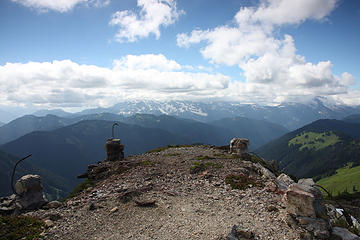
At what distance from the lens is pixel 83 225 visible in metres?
13.2

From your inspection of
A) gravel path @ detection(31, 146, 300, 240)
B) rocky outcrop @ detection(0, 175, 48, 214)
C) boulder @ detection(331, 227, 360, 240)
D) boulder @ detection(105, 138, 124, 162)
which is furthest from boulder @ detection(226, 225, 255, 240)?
boulder @ detection(105, 138, 124, 162)

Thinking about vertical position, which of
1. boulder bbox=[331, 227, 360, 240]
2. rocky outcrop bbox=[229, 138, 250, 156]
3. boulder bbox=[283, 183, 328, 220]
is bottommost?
rocky outcrop bbox=[229, 138, 250, 156]

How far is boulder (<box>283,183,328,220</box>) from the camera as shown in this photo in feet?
37.6

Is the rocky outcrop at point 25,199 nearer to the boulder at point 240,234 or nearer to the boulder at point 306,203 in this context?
the boulder at point 240,234

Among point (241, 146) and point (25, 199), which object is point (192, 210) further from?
point (241, 146)

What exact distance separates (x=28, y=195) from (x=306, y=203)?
2062 centimetres

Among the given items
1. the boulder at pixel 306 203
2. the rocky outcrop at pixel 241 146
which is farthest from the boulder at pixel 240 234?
the rocky outcrop at pixel 241 146

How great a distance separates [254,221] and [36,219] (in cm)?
1431

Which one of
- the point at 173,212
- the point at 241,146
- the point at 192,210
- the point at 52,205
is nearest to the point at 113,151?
the point at 52,205

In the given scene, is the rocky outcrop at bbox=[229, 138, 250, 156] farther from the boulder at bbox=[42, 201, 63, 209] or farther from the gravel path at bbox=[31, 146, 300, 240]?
the boulder at bbox=[42, 201, 63, 209]

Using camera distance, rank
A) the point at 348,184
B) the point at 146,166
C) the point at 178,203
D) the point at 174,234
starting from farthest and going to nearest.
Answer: the point at 348,184
the point at 146,166
the point at 178,203
the point at 174,234

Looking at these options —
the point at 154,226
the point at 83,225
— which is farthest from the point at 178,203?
the point at 83,225

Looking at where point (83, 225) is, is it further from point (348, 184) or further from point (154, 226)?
point (348, 184)

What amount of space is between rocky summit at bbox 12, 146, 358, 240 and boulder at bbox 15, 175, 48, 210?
1.37 metres
